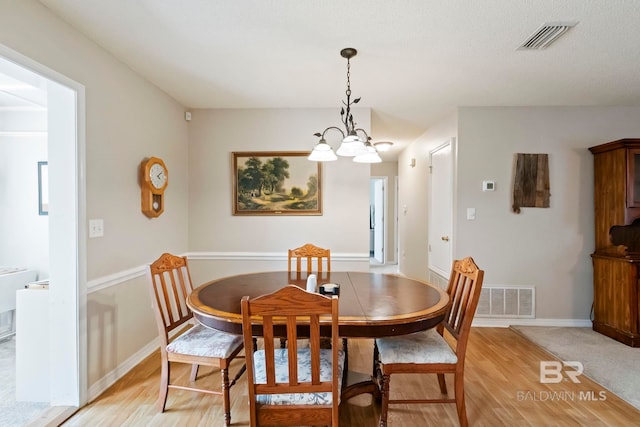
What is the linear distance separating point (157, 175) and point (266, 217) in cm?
115

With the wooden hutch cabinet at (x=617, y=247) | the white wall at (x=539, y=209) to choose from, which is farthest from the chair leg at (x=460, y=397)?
the wooden hutch cabinet at (x=617, y=247)

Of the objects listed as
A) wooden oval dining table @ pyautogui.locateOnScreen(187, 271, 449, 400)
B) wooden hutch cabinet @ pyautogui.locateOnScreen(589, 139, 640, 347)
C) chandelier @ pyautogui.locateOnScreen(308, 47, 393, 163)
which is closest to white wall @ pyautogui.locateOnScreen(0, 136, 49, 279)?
wooden oval dining table @ pyautogui.locateOnScreen(187, 271, 449, 400)

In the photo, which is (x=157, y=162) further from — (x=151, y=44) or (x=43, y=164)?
(x=43, y=164)

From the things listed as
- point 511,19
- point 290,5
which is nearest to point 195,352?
point 290,5

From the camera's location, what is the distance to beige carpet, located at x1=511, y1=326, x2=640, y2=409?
2.20m

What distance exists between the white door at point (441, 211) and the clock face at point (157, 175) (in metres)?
2.98

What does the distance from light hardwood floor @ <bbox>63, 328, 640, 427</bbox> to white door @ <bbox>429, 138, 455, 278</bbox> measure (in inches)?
55.1

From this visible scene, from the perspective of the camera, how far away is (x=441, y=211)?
12.6ft

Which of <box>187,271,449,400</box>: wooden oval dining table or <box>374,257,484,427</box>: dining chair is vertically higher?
<box>187,271,449,400</box>: wooden oval dining table

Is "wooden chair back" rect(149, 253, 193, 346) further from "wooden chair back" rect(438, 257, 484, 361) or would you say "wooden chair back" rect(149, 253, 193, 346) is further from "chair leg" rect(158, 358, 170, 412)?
"wooden chair back" rect(438, 257, 484, 361)

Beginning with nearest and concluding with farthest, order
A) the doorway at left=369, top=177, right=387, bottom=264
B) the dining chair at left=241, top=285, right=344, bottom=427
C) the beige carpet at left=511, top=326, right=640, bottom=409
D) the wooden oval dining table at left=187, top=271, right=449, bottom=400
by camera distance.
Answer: the dining chair at left=241, top=285, right=344, bottom=427, the wooden oval dining table at left=187, top=271, right=449, bottom=400, the beige carpet at left=511, top=326, right=640, bottom=409, the doorway at left=369, top=177, right=387, bottom=264

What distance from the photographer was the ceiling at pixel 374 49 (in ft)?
5.73

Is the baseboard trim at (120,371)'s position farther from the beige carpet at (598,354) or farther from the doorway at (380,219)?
the doorway at (380,219)

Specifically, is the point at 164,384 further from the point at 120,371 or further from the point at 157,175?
the point at 157,175
